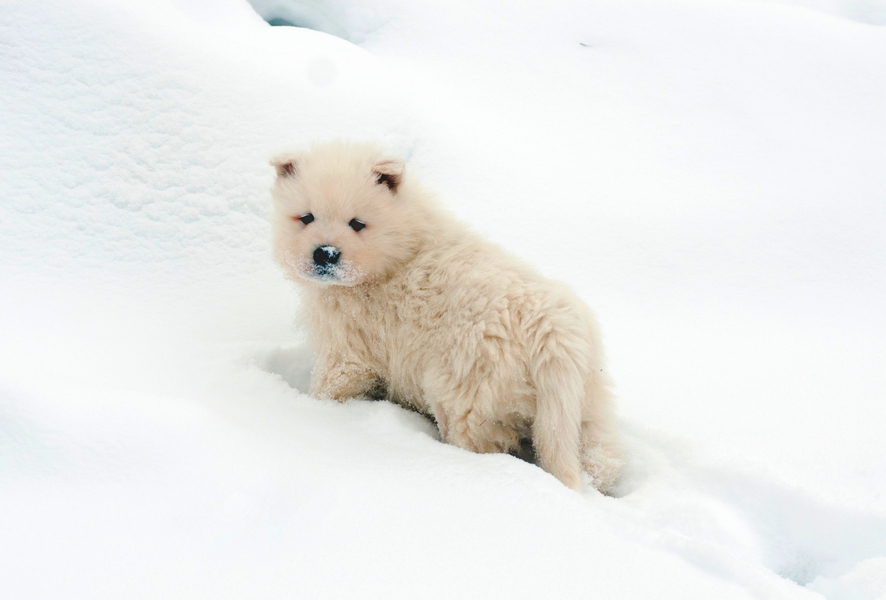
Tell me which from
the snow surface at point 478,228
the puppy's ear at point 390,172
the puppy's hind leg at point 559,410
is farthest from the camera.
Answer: the puppy's ear at point 390,172

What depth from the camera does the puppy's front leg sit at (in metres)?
2.08

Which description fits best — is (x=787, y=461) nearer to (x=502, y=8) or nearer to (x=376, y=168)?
(x=376, y=168)

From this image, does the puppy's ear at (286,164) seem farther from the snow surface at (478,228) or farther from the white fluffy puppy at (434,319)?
the snow surface at (478,228)

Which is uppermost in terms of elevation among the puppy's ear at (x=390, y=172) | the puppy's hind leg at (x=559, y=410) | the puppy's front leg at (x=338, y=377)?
the puppy's ear at (x=390, y=172)

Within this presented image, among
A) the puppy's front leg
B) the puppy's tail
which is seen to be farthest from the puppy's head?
the puppy's tail

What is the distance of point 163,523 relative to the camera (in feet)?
4.14

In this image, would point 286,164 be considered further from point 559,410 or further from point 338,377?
point 559,410

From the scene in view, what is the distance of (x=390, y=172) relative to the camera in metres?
2.04

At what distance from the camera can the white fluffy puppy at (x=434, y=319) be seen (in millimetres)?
1775

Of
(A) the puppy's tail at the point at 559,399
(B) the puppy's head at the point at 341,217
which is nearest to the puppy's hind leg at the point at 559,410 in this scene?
(A) the puppy's tail at the point at 559,399

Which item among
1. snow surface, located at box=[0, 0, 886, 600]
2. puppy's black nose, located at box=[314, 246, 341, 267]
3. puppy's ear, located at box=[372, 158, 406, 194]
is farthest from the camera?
puppy's ear, located at box=[372, 158, 406, 194]

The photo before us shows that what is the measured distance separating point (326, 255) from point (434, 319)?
0.44 meters

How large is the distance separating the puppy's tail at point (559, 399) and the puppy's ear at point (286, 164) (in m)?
1.17

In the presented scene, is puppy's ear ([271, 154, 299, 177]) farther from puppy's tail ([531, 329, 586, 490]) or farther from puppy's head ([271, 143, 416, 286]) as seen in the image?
puppy's tail ([531, 329, 586, 490])
